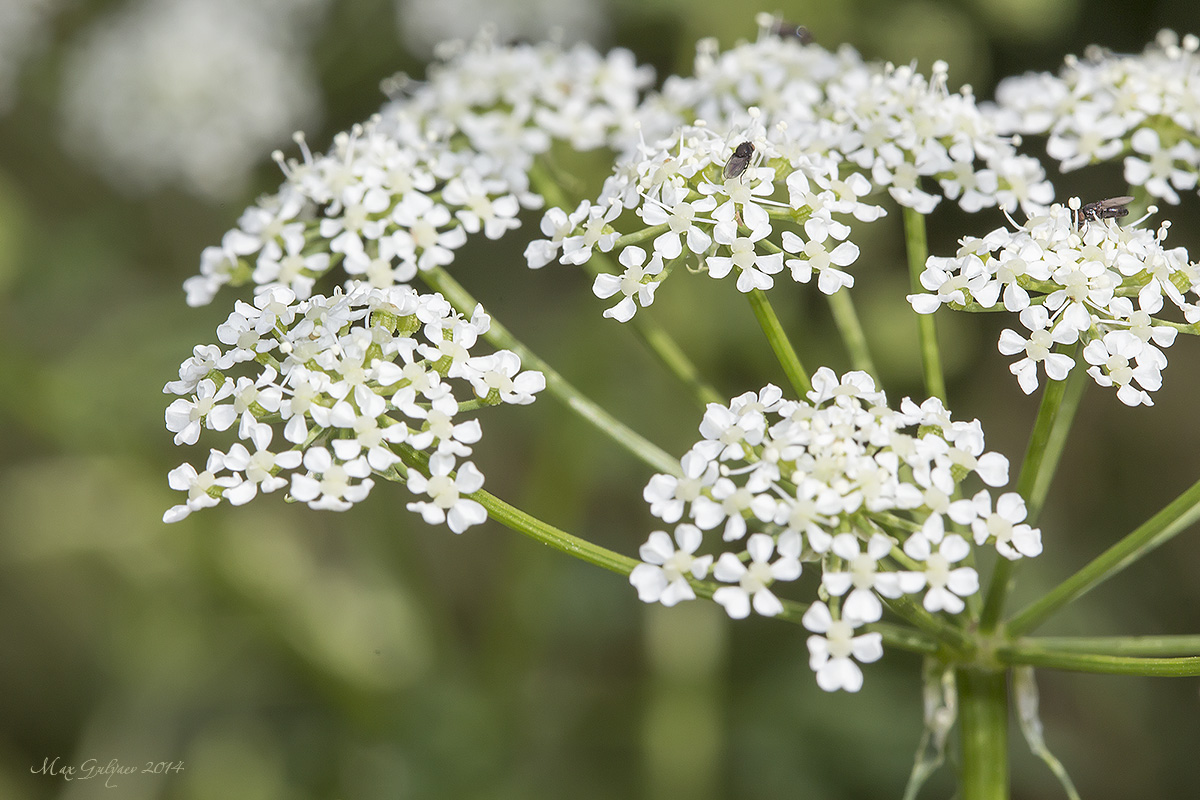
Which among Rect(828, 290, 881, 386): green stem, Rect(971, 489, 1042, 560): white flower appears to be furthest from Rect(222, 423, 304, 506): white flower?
Rect(828, 290, 881, 386): green stem

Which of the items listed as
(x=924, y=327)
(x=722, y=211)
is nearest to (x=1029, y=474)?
(x=924, y=327)

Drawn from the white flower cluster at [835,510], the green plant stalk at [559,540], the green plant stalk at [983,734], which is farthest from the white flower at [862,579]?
the green plant stalk at [983,734]

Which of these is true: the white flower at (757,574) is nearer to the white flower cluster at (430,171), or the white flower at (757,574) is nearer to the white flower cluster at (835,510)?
the white flower cluster at (835,510)

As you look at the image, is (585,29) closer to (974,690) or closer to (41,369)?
(41,369)

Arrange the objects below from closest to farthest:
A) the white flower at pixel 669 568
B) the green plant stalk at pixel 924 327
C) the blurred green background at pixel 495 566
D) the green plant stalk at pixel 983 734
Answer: the white flower at pixel 669 568, the green plant stalk at pixel 983 734, the green plant stalk at pixel 924 327, the blurred green background at pixel 495 566

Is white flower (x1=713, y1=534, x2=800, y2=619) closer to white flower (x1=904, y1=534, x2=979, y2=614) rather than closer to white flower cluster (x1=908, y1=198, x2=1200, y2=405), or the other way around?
white flower (x1=904, y1=534, x2=979, y2=614)

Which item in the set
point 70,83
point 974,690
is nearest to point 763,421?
point 974,690

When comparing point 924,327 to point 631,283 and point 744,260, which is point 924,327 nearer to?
point 744,260
